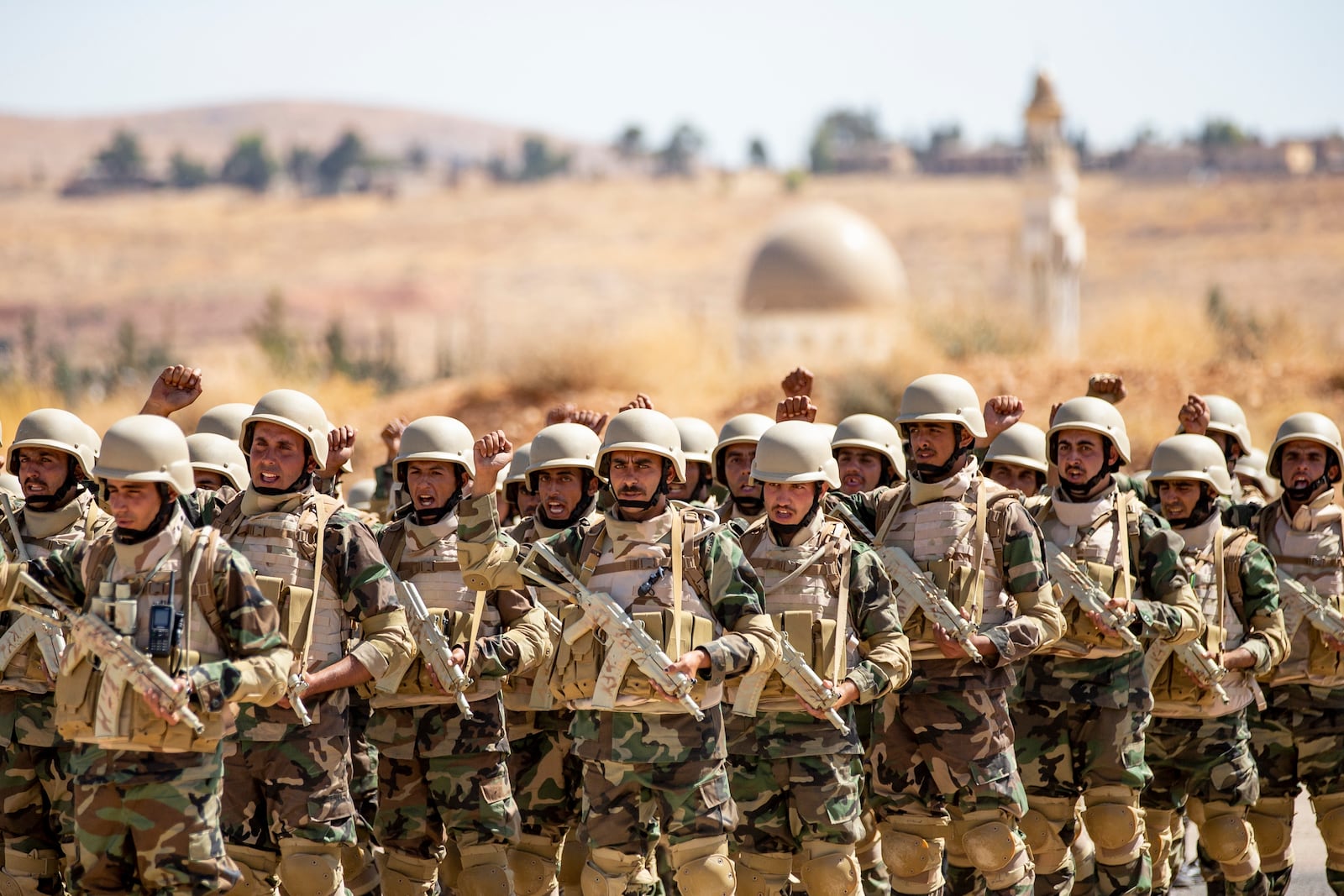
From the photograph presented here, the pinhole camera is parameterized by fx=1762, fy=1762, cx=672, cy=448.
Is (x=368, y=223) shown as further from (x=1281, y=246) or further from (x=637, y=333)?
(x=637, y=333)

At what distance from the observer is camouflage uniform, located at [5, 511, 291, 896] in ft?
18.5

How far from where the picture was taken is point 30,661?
23.0 feet

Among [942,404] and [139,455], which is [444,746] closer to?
[139,455]

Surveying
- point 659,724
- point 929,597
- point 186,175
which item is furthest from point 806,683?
point 186,175

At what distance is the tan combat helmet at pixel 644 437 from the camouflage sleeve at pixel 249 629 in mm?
1523

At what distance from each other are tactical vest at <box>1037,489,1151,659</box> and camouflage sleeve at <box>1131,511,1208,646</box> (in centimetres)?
4

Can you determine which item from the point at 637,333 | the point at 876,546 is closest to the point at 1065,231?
the point at 637,333

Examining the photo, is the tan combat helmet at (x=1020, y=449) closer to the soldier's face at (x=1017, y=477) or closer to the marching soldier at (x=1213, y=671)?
the soldier's face at (x=1017, y=477)

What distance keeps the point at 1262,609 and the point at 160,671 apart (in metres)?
5.26

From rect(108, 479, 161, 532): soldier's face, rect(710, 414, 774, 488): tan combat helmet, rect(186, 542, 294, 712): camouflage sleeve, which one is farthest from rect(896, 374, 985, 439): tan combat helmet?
rect(108, 479, 161, 532): soldier's face

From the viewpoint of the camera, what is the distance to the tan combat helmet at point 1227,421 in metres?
10.5

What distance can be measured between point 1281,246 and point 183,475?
74876 millimetres

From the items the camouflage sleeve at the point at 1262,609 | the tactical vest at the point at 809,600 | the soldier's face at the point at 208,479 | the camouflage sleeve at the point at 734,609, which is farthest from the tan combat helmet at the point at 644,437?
the camouflage sleeve at the point at 1262,609

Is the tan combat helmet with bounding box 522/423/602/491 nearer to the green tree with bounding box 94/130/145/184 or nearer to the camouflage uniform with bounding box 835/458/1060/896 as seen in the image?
the camouflage uniform with bounding box 835/458/1060/896
